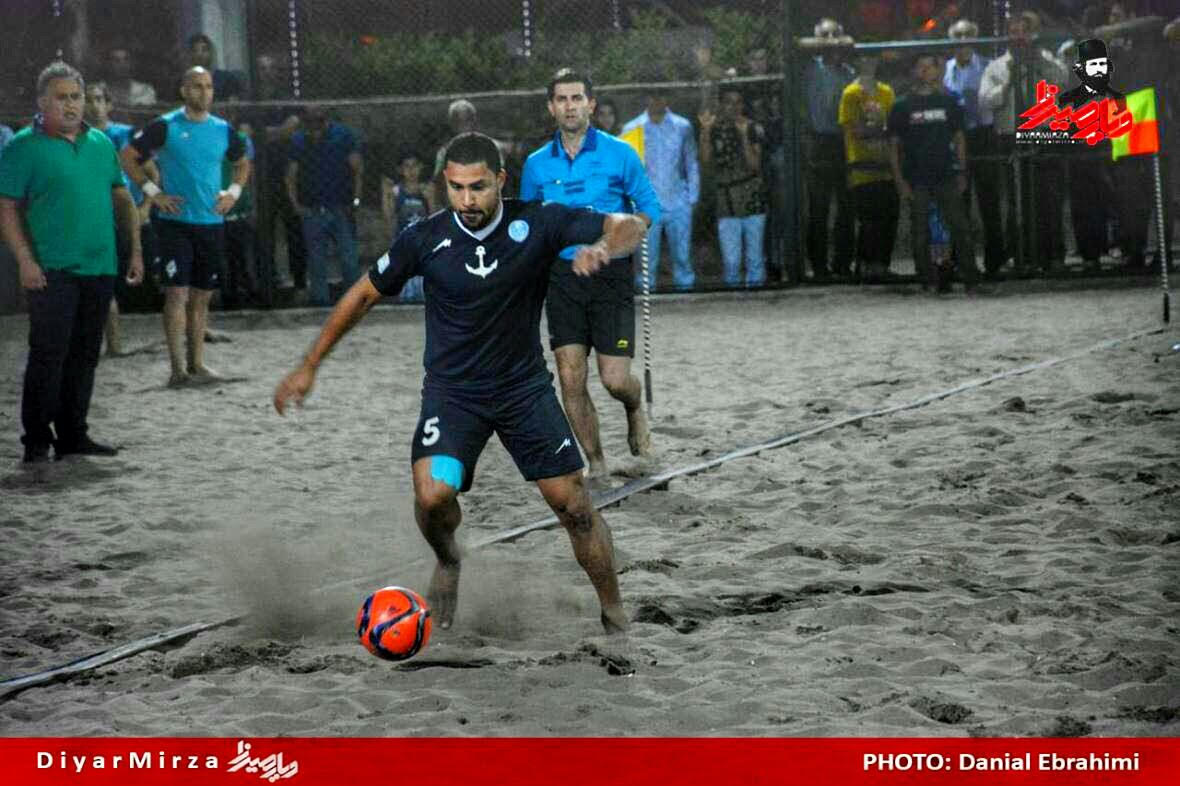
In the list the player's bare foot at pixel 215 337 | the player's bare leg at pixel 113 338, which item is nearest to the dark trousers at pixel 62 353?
the player's bare leg at pixel 113 338

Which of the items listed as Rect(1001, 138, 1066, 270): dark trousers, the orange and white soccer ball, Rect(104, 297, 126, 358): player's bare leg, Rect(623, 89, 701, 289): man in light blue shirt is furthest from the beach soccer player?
Rect(1001, 138, 1066, 270): dark trousers

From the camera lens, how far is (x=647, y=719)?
4.84m

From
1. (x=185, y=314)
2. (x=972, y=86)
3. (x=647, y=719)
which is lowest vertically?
(x=647, y=719)

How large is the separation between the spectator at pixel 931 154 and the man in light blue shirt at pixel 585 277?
8610 mm

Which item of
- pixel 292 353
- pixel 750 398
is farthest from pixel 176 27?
pixel 750 398

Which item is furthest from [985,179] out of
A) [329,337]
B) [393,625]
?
[393,625]

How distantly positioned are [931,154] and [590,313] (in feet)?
29.4

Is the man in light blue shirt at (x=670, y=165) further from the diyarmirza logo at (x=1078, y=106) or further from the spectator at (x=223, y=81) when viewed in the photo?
the diyarmirza logo at (x=1078, y=106)

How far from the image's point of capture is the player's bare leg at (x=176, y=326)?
1196 cm

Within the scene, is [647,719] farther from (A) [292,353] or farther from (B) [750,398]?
(A) [292,353]

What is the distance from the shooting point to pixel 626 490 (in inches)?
321

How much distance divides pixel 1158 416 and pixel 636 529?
3.65m

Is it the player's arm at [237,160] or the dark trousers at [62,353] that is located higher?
the player's arm at [237,160]
